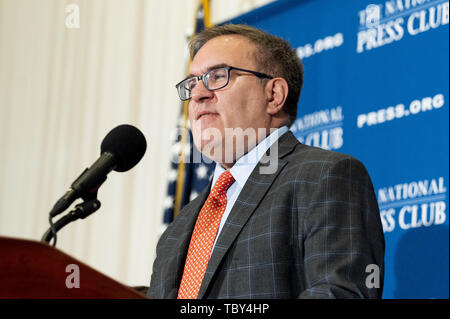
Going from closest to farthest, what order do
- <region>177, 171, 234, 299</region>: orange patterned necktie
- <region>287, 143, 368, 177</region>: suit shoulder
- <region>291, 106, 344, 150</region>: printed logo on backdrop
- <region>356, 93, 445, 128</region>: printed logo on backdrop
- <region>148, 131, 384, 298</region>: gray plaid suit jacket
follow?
<region>148, 131, 384, 298</region>: gray plaid suit jacket
<region>287, 143, 368, 177</region>: suit shoulder
<region>177, 171, 234, 299</region>: orange patterned necktie
<region>356, 93, 445, 128</region>: printed logo on backdrop
<region>291, 106, 344, 150</region>: printed logo on backdrop

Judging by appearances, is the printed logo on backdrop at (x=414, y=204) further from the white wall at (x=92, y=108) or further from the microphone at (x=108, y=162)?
the white wall at (x=92, y=108)

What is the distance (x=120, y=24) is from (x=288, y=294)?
380cm

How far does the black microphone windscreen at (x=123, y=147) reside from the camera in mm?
→ 1924

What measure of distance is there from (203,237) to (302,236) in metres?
0.41

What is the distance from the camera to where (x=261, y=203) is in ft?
6.53

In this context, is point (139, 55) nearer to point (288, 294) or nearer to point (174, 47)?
point (174, 47)

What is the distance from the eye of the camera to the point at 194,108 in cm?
237

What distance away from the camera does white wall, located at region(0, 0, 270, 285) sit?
4.75m

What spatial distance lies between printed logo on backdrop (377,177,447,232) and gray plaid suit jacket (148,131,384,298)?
85 centimetres

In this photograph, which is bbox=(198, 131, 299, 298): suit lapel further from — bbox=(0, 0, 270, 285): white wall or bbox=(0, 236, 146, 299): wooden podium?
bbox=(0, 0, 270, 285): white wall

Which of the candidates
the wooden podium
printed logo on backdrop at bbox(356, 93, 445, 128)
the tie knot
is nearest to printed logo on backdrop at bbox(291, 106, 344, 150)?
printed logo on backdrop at bbox(356, 93, 445, 128)

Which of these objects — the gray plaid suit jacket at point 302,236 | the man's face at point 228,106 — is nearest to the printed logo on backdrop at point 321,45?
the man's face at point 228,106

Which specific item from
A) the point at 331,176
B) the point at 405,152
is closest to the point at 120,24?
the point at 405,152

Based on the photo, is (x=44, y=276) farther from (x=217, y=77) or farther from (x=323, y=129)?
(x=323, y=129)
